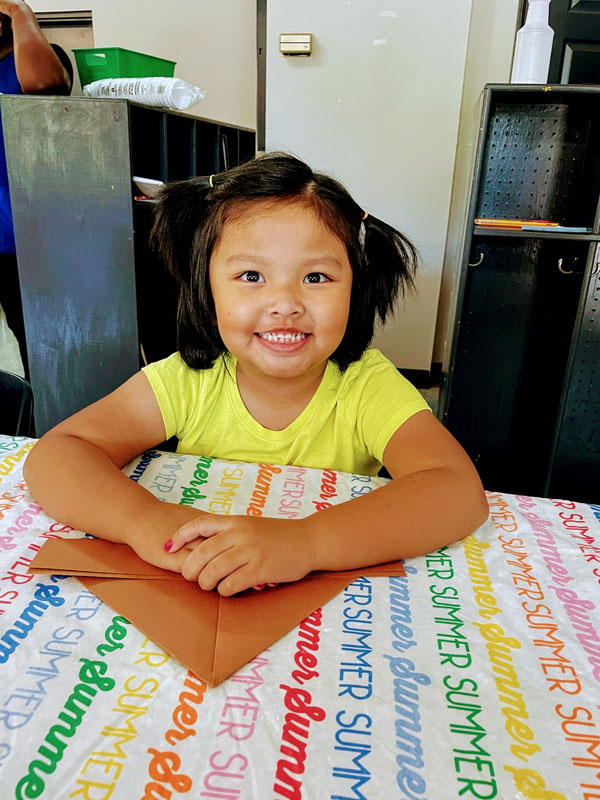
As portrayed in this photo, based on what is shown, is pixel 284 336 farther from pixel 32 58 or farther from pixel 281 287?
pixel 32 58

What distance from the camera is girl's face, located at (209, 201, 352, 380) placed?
2.59 ft

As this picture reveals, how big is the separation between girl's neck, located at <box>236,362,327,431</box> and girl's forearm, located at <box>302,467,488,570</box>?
300 mm

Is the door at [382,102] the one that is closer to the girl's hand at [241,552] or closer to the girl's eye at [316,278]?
the girl's eye at [316,278]

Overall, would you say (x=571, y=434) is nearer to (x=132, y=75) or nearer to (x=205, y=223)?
(x=205, y=223)

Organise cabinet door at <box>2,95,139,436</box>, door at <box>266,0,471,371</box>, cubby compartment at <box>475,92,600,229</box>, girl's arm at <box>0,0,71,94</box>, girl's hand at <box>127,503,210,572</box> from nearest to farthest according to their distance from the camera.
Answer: girl's hand at <box>127,503,210,572</box>
cabinet door at <box>2,95,139,436</box>
girl's arm at <box>0,0,71,94</box>
cubby compartment at <box>475,92,600,229</box>
door at <box>266,0,471,371</box>

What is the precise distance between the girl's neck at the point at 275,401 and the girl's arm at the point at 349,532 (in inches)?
11.0

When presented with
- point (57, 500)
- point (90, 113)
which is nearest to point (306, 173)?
point (57, 500)

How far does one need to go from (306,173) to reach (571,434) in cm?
142

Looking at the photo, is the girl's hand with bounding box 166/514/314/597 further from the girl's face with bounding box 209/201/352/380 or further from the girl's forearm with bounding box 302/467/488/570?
the girl's face with bounding box 209/201/352/380

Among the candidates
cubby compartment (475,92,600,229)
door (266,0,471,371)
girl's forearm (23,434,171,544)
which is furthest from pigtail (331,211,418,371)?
door (266,0,471,371)

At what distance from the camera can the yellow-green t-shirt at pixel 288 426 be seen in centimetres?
93

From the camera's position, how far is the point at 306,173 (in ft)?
2.82

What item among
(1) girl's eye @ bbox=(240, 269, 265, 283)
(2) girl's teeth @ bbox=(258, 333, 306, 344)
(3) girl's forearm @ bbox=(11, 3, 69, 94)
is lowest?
(2) girl's teeth @ bbox=(258, 333, 306, 344)

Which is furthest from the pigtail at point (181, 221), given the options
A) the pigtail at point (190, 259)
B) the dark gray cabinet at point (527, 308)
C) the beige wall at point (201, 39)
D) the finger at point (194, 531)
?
the beige wall at point (201, 39)
